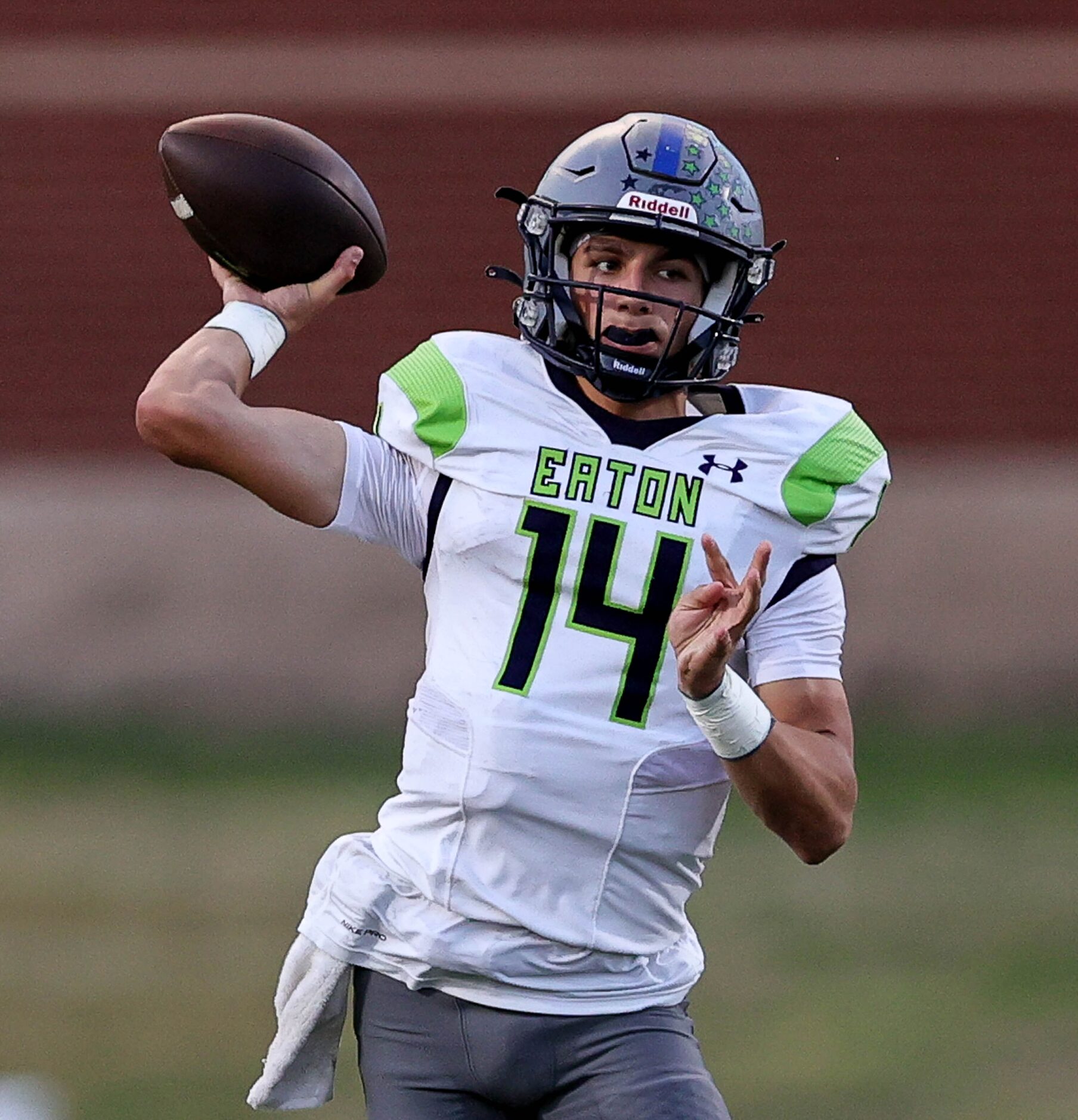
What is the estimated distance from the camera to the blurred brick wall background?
349 inches

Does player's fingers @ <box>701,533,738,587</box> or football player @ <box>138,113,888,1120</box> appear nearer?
player's fingers @ <box>701,533,738,587</box>

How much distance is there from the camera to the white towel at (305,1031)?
115 inches

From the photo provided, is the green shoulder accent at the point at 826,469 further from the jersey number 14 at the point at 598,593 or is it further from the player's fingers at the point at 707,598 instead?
the player's fingers at the point at 707,598

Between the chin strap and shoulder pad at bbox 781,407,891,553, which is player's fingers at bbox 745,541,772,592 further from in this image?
the chin strap

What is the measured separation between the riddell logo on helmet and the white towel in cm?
107

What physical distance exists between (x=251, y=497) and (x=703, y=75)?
8.57ft

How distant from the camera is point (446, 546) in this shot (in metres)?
2.86

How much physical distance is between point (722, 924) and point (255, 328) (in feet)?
12.4

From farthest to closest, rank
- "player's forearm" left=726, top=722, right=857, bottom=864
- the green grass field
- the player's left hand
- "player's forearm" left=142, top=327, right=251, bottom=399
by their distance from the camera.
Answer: the green grass field → "player's forearm" left=142, top=327, right=251, bottom=399 → "player's forearm" left=726, top=722, right=857, bottom=864 → the player's left hand

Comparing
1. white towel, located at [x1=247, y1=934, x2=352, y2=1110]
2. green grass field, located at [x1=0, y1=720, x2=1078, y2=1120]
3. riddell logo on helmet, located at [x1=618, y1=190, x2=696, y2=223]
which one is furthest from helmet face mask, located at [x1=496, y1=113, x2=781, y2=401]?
green grass field, located at [x1=0, y1=720, x2=1078, y2=1120]

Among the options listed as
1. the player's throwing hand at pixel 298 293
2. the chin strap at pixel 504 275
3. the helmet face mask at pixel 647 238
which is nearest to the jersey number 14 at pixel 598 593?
the helmet face mask at pixel 647 238

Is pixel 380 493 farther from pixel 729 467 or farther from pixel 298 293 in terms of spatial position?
pixel 729 467

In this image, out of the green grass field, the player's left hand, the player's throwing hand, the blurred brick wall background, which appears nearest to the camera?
the player's left hand

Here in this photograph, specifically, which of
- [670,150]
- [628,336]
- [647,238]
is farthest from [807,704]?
[670,150]
